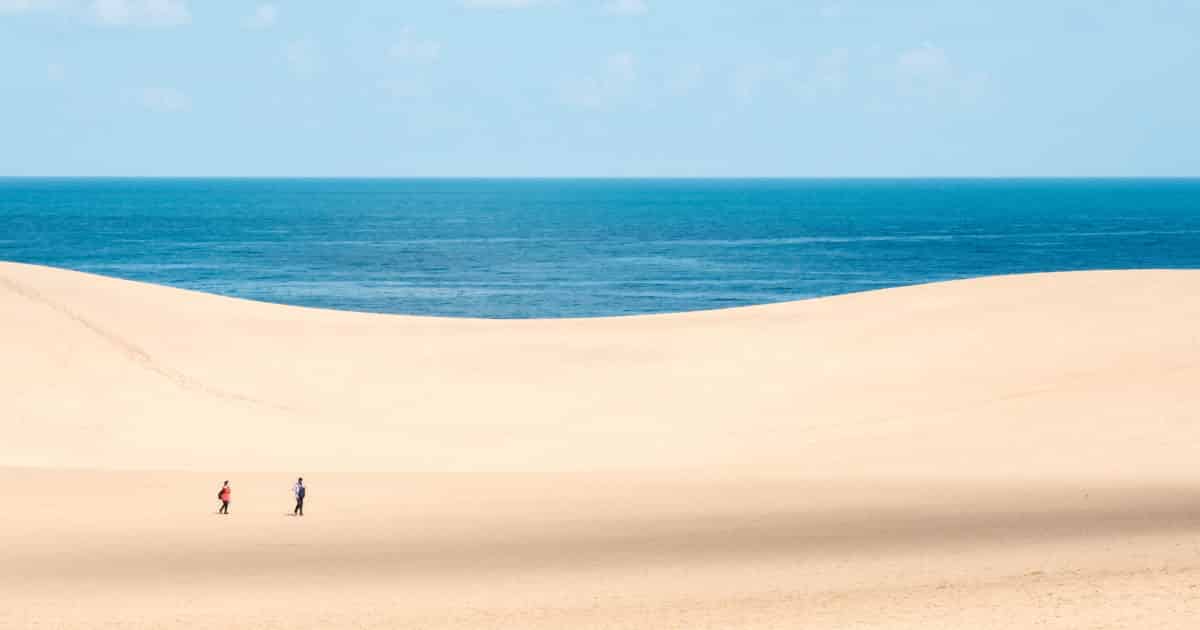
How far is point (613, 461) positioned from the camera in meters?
26.6

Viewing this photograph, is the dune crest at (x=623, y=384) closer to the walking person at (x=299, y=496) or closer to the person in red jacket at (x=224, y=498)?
the walking person at (x=299, y=496)

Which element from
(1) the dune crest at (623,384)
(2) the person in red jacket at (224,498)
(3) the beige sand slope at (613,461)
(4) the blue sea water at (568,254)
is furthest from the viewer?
(4) the blue sea water at (568,254)

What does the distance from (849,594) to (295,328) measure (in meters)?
23.6

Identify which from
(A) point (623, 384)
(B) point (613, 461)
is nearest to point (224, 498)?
(B) point (613, 461)

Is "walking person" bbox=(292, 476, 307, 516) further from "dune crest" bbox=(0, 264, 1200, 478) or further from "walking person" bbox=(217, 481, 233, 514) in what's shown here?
"dune crest" bbox=(0, 264, 1200, 478)

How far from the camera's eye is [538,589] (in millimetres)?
17141

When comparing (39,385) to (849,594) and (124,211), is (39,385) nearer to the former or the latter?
(849,594)

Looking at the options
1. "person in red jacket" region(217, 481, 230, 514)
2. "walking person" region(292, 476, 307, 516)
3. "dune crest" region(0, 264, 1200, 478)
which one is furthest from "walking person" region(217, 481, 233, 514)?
"dune crest" region(0, 264, 1200, 478)

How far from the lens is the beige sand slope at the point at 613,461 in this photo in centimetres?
1666

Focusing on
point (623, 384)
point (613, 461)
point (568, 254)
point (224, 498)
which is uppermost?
A: point (623, 384)

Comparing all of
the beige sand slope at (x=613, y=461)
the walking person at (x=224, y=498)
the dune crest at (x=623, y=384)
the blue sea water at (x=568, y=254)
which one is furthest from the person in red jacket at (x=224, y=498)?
the blue sea water at (x=568, y=254)

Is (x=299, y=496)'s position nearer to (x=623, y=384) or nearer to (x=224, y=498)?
(x=224, y=498)

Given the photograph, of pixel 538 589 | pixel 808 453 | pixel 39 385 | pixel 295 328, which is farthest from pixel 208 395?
pixel 538 589

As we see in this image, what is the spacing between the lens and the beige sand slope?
1666cm
